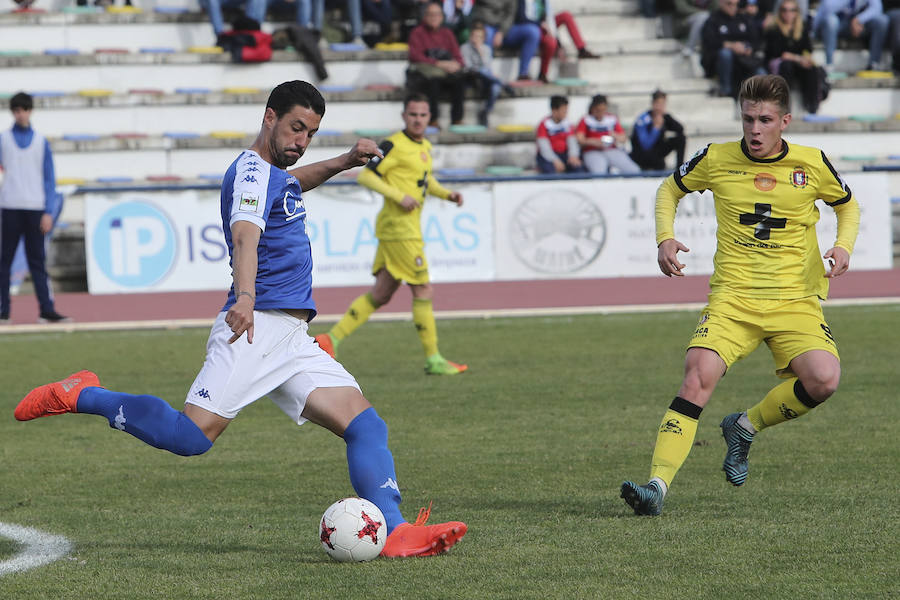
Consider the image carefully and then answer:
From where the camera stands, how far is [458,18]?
22203mm

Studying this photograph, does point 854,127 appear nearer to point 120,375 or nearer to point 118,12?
point 118,12

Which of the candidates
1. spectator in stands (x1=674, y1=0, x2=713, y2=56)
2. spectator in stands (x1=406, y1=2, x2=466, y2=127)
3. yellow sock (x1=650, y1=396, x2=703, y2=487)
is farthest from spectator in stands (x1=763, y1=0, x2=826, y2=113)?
yellow sock (x1=650, y1=396, x2=703, y2=487)

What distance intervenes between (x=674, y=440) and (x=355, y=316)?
5883 mm

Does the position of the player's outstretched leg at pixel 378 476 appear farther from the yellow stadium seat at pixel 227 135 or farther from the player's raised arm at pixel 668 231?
the yellow stadium seat at pixel 227 135

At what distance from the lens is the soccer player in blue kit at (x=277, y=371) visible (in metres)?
4.85

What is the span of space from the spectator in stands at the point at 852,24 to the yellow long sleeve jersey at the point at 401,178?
1389 cm

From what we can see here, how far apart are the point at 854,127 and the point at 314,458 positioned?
1682 cm

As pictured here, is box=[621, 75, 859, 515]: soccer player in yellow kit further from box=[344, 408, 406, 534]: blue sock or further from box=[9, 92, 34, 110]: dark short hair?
box=[9, 92, 34, 110]: dark short hair

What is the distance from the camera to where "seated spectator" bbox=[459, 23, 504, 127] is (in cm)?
2130

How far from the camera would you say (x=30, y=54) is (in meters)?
21.5

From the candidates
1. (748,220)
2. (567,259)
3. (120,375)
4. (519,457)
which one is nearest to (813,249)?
(748,220)

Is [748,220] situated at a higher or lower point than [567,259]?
higher

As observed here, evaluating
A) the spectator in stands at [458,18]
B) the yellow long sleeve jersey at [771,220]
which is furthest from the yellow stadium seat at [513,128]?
the yellow long sleeve jersey at [771,220]

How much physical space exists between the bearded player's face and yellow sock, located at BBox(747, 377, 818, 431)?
2483mm
